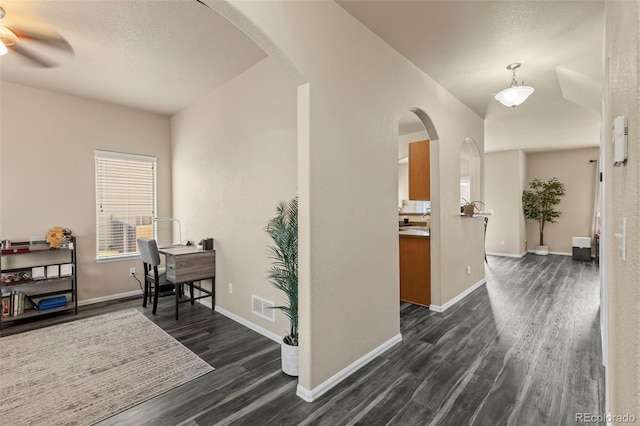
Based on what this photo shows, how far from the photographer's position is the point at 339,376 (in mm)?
2256

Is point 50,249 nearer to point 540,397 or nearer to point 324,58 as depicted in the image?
point 324,58

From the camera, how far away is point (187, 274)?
3.64 meters

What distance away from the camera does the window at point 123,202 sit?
4.38 meters

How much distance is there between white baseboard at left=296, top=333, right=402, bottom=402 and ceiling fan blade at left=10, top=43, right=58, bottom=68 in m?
4.10

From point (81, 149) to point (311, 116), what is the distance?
4.01 metres

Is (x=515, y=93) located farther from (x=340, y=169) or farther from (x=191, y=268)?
(x=191, y=268)

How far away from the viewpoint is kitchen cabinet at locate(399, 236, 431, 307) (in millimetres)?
3809

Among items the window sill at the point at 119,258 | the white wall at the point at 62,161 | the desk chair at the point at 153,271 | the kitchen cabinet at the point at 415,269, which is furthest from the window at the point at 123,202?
the kitchen cabinet at the point at 415,269

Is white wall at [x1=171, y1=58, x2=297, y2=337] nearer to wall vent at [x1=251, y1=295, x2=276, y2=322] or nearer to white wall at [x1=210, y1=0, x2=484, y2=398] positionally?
wall vent at [x1=251, y1=295, x2=276, y2=322]

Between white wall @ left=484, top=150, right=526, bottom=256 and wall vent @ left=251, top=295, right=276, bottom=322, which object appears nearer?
wall vent @ left=251, top=295, right=276, bottom=322

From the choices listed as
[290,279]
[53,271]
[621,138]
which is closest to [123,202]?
[53,271]

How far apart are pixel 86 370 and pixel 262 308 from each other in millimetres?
1557

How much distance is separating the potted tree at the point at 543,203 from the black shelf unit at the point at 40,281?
9.99m

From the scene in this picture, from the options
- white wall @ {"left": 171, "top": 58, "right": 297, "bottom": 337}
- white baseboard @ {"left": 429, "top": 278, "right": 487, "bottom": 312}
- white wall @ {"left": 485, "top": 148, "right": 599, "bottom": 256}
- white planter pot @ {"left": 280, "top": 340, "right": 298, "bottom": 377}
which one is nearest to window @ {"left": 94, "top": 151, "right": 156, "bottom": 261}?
white wall @ {"left": 171, "top": 58, "right": 297, "bottom": 337}
